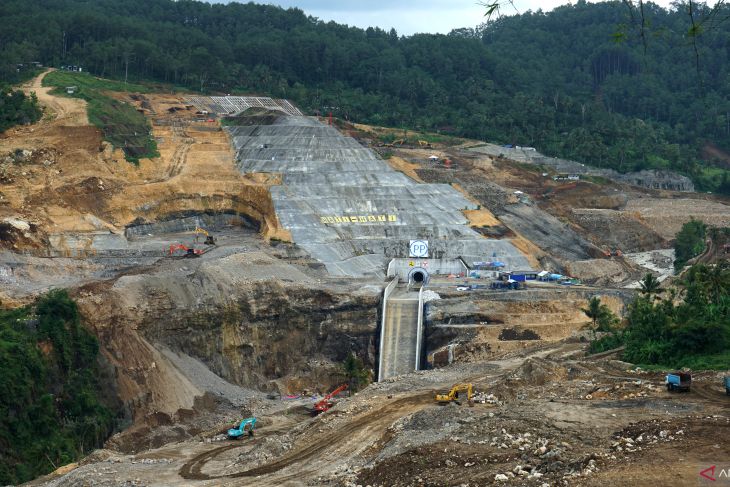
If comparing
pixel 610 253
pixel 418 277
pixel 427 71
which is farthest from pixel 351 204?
pixel 427 71

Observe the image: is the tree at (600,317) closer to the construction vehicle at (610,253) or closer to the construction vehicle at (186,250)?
the construction vehicle at (610,253)

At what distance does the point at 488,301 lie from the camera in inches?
2852

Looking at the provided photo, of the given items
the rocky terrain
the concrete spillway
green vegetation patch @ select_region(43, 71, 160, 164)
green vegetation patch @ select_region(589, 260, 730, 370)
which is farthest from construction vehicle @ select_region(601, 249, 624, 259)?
green vegetation patch @ select_region(43, 71, 160, 164)

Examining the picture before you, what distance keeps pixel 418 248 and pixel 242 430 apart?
43584 mm

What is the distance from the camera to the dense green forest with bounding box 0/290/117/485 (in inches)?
1810

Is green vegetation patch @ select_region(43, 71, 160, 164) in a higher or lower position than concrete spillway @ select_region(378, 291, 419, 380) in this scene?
higher

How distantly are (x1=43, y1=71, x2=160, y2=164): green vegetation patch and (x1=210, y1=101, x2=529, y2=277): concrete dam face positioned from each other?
9.12m

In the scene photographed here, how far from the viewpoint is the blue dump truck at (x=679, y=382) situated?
118 feet

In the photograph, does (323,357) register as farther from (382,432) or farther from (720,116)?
(720,116)

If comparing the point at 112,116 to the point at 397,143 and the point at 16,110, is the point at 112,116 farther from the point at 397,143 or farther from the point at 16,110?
the point at 397,143

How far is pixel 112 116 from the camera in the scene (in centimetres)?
9912

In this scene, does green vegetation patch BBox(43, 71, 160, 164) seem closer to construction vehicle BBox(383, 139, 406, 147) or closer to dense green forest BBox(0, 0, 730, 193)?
dense green forest BBox(0, 0, 730, 193)

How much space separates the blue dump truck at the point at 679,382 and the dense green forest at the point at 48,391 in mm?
25259

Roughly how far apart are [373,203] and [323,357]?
94.1 ft
